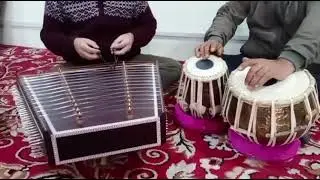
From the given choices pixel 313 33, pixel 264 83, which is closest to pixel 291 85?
pixel 264 83

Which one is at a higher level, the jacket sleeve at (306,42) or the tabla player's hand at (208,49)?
the jacket sleeve at (306,42)

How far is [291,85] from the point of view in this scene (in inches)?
42.6

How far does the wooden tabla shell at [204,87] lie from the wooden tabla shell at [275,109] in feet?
0.24

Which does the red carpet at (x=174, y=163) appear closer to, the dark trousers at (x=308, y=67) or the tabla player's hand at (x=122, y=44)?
the dark trousers at (x=308, y=67)

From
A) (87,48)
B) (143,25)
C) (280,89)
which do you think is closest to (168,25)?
(143,25)

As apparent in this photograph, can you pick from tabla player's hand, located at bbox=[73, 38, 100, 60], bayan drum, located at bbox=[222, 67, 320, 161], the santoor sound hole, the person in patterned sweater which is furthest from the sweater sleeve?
bayan drum, located at bbox=[222, 67, 320, 161]

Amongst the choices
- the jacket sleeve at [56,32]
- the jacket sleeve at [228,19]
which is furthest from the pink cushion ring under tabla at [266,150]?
the jacket sleeve at [56,32]

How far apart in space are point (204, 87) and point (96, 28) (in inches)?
15.8

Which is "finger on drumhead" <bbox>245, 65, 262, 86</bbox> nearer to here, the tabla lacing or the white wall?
the tabla lacing

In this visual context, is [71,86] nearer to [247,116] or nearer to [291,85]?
[247,116]

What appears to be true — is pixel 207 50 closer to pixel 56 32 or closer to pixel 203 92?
pixel 203 92

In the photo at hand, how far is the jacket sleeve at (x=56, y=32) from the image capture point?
1319mm

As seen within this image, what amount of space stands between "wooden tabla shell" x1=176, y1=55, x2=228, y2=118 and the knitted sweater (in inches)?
9.9

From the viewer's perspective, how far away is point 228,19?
4.42 feet
